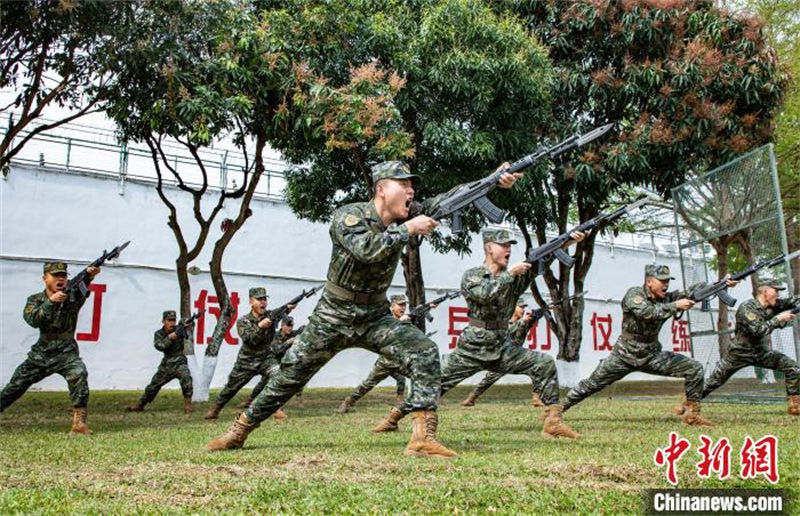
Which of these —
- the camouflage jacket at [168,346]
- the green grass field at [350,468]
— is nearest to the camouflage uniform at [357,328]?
the green grass field at [350,468]

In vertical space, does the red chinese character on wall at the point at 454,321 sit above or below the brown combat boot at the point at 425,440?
above

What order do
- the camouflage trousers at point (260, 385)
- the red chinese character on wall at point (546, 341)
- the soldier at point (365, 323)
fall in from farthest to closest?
1. the red chinese character on wall at point (546, 341)
2. the camouflage trousers at point (260, 385)
3. the soldier at point (365, 323)

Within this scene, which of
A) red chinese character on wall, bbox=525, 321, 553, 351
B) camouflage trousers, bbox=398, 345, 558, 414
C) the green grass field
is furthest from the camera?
red chinese character on wall, bbox=525, 321, 553, 351

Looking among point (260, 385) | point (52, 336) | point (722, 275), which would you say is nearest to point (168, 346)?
point (260, 385)

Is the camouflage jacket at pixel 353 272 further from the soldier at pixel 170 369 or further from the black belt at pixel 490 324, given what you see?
the soldier at pixel 170 369

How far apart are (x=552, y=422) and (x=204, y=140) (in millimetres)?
7113

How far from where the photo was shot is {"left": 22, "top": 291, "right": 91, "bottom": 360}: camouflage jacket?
8.16 metres

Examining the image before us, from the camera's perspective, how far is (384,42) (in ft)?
41.3

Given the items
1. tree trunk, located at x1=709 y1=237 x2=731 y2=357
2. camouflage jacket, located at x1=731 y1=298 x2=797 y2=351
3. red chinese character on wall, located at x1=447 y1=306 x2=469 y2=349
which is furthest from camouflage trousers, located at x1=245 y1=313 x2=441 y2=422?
red chinese character on wall, located at x1=447 y1=306 x2=469 y2=349

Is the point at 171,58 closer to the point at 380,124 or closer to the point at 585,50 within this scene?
the point at 380,124

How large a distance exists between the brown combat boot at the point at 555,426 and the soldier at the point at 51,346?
489cm

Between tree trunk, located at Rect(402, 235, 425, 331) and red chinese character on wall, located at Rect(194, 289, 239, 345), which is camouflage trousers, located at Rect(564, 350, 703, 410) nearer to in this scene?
tree trunk, located at Rect(402, 235, 425, 331)

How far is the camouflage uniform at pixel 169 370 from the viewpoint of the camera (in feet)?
37.6

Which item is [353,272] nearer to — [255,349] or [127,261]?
[255,349]
